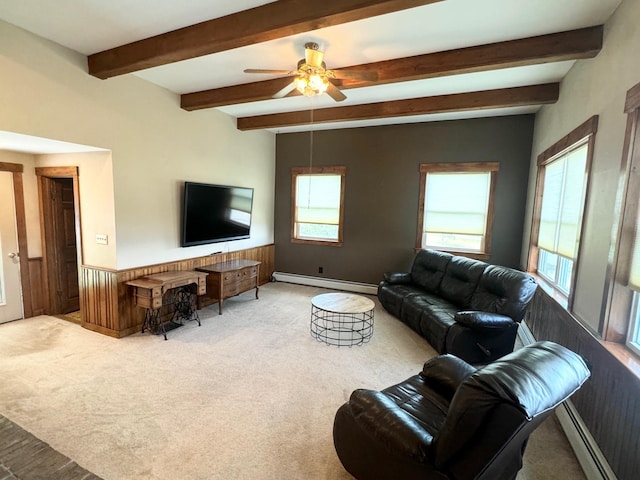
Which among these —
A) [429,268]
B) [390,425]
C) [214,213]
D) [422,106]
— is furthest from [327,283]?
[390,425]

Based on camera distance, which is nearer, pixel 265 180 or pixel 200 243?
pixel 200 243

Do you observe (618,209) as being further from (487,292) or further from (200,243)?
(200,243)

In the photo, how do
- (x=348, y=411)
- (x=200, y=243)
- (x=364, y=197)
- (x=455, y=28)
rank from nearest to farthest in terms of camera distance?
(x=348, y=411) < (x=455, y=28) < (x=200, y=243) < (x=364, y=197)

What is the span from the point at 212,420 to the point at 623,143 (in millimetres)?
3418

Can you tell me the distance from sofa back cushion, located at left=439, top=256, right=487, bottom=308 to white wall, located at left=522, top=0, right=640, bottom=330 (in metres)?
1.45

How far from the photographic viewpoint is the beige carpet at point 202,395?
2004mm

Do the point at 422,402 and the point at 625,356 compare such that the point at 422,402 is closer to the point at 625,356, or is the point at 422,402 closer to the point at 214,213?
the point at 625,356

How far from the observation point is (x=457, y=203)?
17.0 ft

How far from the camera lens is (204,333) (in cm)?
393

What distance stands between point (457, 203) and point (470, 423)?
14.8 ft

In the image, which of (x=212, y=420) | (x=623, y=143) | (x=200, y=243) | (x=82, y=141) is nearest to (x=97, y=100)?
(x=82, y=141)

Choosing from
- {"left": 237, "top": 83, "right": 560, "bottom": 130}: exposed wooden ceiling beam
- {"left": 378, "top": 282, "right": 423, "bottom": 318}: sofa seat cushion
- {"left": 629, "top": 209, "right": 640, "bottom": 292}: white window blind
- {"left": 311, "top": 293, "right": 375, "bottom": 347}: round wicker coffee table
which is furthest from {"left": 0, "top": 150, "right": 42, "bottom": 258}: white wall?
{"left": 629, "top": 209, "right": 640, "bottom": 292}: white window blind

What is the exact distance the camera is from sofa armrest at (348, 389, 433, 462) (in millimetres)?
1467

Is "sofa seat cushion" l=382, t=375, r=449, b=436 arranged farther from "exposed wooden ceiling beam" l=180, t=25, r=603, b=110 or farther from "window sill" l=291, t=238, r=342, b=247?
"window sill" l=291, t=238, r=342, b=247
